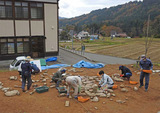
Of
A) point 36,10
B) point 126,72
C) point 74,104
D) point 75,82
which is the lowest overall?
point 74,104

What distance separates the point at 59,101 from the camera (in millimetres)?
6250

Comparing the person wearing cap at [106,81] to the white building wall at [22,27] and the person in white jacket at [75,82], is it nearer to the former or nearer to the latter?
the person in white jacket at [75,82]

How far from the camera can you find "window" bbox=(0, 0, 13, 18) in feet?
56.4

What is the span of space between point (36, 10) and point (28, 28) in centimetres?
245

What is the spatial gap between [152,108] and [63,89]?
3.88 m

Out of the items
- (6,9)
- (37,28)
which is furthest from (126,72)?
(6,9)

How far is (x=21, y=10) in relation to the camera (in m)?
18.0

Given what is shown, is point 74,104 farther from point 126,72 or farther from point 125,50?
point 125,50

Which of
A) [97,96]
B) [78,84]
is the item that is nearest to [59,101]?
[78,84]

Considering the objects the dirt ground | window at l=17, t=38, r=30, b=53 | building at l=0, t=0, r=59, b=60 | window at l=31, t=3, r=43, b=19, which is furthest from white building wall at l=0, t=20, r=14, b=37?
the dirt ground

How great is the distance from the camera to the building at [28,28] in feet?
57.6

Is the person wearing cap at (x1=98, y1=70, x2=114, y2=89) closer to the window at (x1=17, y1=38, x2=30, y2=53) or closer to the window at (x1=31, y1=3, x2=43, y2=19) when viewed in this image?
the window at (x1=17, y1=38, x2=30, y2=53)

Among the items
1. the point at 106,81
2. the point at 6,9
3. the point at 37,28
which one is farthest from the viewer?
the point at 37,28

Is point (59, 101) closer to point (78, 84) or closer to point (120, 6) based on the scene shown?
point (78, 84)
